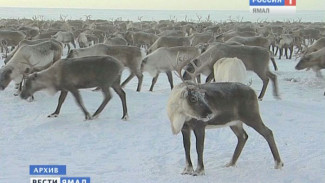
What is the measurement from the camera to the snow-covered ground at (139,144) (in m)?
4.97

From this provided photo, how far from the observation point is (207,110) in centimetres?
464

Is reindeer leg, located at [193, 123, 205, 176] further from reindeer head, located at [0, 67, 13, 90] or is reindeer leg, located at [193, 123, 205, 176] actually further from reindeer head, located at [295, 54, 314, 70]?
reindeer head, located at [295, 54, 314, 70]

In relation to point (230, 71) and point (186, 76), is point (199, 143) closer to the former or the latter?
point (230, 71)

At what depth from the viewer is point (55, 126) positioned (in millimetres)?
7012

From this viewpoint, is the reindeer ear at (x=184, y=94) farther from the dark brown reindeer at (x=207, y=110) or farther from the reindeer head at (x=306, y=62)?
the reindeer head at (x=306, y=62)

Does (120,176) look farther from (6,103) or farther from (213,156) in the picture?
(6,103)

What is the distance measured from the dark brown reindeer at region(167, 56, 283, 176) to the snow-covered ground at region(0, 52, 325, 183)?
1.12 ft

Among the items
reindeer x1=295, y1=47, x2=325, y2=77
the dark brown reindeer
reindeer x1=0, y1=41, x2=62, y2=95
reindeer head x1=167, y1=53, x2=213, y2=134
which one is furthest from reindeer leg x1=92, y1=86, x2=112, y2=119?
reindeer x1=295, y1=47, x2=325, y2=77

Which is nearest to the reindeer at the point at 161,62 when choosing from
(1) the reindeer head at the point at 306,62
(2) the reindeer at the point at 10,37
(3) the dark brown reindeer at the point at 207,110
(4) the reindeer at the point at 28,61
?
(4) the reindeer at the point at 28,61

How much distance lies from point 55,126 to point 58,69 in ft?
3.21

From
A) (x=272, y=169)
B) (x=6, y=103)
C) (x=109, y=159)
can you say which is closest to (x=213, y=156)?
(x=272, y=169)

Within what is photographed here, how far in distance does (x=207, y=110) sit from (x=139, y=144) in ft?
5.77

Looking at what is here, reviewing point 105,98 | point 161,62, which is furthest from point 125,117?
point 161,62

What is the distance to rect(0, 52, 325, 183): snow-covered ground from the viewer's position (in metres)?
4.97
